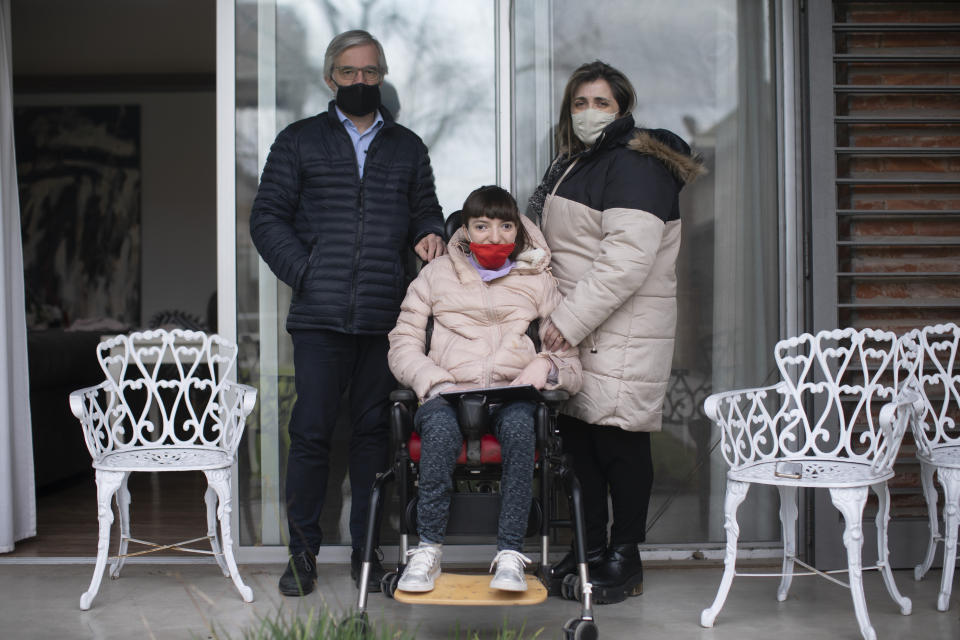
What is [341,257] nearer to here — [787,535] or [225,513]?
[225,513]

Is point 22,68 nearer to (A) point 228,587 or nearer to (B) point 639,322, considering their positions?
(A) point 228,587

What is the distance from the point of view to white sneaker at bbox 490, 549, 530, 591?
258 cm

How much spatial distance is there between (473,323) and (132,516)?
252cm

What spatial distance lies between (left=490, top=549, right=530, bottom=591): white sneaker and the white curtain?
2.32m

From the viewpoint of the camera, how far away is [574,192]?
10.8 feet

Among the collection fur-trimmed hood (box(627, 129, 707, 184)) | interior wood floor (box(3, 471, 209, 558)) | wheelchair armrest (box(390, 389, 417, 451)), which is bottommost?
interior wood floor (box(3, 471, 209, 558))

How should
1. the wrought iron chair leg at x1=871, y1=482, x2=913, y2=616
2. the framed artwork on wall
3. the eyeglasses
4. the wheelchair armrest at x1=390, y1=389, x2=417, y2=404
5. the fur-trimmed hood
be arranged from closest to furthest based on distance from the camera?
1. the wheelchair armrest at x1=390, y1=389, x2=417, y2=404
2. the wrought iron chair leg at x1=871, y1=482, x2=913, y2=616
3. the fur-trimmed hood
4. the eyeglasses
5. the framed artwork on wall

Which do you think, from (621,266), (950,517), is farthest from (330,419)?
(950,517)

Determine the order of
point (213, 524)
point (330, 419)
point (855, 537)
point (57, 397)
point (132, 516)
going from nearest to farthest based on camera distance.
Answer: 1. point (855, 537)
2. point (330, 419)
3. point (213, 524)
4. point (132, 516)
5. point (57, 397)

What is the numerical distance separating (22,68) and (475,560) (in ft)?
22.2

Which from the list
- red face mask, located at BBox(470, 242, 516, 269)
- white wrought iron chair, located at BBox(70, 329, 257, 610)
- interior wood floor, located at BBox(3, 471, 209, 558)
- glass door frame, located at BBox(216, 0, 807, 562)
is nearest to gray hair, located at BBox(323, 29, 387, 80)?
glass door frame, located at BBox(216, 0, 807, 562)

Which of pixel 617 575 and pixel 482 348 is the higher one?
pixel 482 348

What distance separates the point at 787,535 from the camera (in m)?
3.30

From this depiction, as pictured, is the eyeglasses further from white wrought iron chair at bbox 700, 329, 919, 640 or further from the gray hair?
white wrought iron chair at bbox 700, 329, 919, 640
